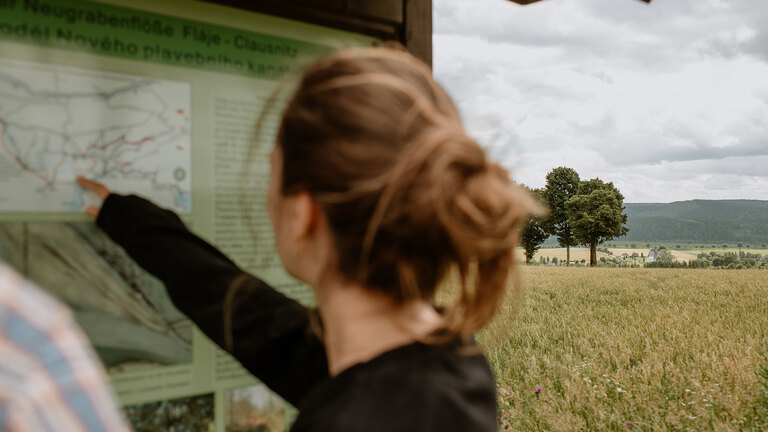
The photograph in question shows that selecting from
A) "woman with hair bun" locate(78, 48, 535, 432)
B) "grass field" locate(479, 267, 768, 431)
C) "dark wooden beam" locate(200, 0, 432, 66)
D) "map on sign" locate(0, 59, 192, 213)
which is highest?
"dark wooden beam" locate(200, 0, 432, 66)

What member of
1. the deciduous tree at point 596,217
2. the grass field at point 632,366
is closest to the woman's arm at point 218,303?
the grass field at point 632,366

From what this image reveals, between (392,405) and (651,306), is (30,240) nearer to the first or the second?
(392,405)

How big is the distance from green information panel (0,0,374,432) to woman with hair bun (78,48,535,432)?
0.34 m

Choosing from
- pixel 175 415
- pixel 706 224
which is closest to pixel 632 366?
pixel 175 415

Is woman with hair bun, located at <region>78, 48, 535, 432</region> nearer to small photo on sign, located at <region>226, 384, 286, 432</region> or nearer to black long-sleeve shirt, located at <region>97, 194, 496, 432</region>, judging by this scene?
black long-sleeve shirt, located at <region>97, 194, 496, 432</region>

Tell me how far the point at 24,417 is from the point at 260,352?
1168 mm

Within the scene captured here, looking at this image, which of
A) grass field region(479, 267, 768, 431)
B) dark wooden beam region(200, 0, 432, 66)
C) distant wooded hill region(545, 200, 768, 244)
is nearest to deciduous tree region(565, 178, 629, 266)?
grass field region(479, 267, 768, 431)

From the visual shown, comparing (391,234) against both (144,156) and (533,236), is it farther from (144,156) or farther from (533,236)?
(533,236)

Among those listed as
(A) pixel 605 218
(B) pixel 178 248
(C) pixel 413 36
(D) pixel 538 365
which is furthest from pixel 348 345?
(A) pixel 605 218

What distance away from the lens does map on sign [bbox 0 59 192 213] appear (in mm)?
1447

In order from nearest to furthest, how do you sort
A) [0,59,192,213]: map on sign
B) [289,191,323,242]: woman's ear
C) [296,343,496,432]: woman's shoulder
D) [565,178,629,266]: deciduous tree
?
[296,343,496,432]: woman's shoulder → [289,191,323,242]: woman's ear → [0,59,192,213]: map on sign → [565,178,629,266]: deciduous tree

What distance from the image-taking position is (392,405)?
1.00 metres

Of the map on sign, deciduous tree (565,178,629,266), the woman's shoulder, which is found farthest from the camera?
deciduous tree (565,178,629,266)

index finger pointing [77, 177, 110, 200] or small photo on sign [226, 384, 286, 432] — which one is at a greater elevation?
index finger pointing [77, 177, 110, 200]
